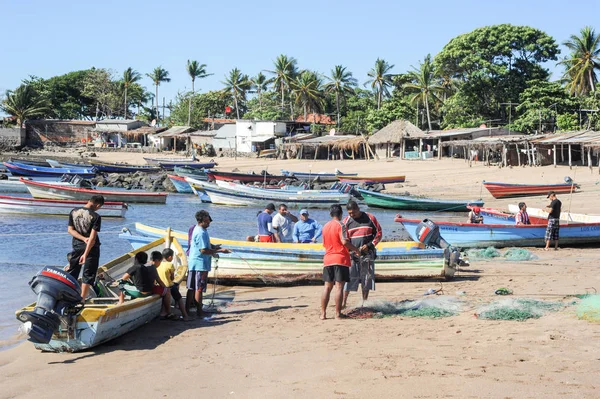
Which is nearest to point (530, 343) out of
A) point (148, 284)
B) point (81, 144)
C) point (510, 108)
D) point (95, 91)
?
point (148, 284)

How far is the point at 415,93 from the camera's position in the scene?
65.3 m

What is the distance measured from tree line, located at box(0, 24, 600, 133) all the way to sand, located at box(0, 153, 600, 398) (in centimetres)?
3878

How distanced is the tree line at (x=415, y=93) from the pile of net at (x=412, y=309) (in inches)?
1476

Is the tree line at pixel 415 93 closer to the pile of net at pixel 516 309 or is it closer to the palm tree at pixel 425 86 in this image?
the palm tree at pixel 425 86

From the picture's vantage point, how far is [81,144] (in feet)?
265

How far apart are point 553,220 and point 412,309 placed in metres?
8.25

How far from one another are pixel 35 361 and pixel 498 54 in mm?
52879

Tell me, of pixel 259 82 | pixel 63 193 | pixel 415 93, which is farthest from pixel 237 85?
pixel 63 193

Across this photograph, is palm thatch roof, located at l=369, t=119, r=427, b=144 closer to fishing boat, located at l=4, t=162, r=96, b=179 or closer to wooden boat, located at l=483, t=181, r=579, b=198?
wooden boat, located at l=483, t=181, r=579, b=198

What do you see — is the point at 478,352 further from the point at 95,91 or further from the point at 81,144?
the point at 95,91

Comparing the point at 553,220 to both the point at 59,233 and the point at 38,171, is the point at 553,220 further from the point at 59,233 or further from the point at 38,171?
the point at 38,171

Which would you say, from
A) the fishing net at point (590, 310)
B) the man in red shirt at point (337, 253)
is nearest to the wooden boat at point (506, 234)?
the man in red shirt at point (337, 253)

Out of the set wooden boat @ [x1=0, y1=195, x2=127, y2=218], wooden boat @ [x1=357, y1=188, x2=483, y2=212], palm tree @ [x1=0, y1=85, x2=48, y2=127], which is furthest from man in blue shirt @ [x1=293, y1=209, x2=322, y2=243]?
palm tree @ [x1=0, y1=85, x2=48, y2=127]

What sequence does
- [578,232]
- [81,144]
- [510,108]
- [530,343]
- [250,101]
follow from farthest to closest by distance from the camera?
1. [250,101]
2. [81,144]
3. [510,108]
4. [578,232]
5. [530,343]
